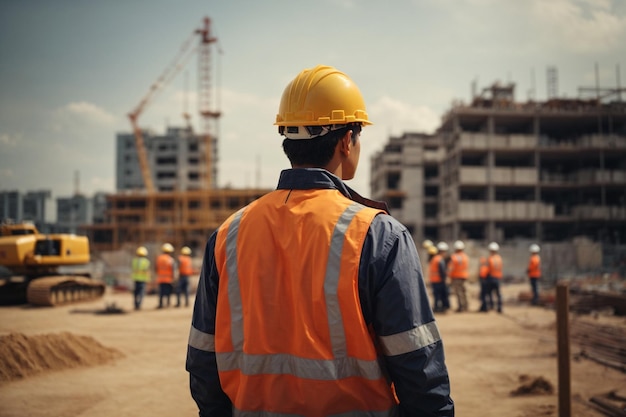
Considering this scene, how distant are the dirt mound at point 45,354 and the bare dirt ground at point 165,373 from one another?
19 mm

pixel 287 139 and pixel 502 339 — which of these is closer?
pixel 287 139

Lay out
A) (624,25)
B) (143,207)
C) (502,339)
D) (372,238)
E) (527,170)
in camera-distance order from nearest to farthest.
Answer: (372,238) < (624,25) < (502,339) < (527,170) < (143,207)

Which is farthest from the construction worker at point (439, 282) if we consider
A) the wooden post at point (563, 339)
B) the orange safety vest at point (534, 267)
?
the wooden post at point (563, 339)

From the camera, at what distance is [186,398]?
652 cm

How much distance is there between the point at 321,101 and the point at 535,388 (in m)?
6.45

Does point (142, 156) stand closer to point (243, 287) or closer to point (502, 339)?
point (502, 339)

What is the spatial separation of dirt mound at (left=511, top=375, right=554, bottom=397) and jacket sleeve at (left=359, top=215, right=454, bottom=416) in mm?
5861

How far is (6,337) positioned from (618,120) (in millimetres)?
50953

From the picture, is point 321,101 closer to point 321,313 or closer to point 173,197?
point 321,313

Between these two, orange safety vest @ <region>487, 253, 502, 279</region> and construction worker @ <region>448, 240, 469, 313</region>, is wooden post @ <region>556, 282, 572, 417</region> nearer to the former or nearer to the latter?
orange safety vest @ <region>487, 253, 502, 279</region>

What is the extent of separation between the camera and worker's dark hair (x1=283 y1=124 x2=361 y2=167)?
215 centimetres

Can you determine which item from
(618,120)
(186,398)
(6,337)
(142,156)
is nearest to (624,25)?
(186,398)

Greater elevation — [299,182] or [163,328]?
[299,182]

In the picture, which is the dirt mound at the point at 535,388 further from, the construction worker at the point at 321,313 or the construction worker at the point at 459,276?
the construction worker at the point at 459,276
